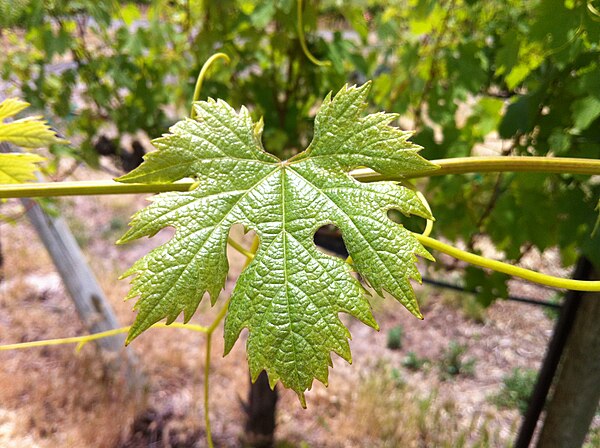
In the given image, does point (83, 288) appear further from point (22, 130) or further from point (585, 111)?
point (585, 111)

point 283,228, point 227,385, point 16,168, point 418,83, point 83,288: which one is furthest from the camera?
point 227,385

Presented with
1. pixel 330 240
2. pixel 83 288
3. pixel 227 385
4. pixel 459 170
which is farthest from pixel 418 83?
pixel 227 385

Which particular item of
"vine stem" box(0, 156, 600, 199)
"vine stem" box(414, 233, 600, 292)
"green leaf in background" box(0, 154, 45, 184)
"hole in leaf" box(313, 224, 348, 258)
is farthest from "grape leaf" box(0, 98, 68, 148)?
"hole in leaf" box(313, 224, 348, 258)

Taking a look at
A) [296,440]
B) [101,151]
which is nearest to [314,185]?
[101,151]

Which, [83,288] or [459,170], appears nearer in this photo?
[459,170]

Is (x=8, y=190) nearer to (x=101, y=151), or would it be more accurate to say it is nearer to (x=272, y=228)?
(x=272, y=228)

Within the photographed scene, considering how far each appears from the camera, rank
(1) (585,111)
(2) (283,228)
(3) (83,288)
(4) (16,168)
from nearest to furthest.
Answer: (2) (283,228) → (4) (16,168) → (1) (585,111) → (3) (83,288)
